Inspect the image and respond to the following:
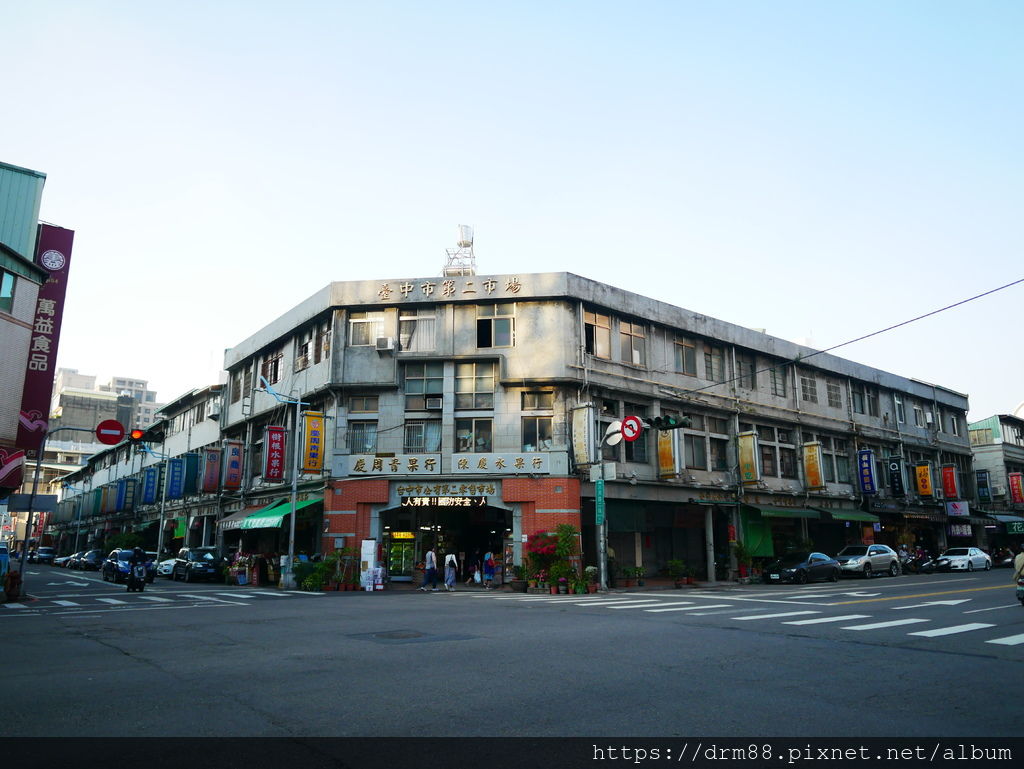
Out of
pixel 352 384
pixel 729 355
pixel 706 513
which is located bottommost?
pixel 706 513

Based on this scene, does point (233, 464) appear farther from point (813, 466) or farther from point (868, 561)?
point (868, 561)

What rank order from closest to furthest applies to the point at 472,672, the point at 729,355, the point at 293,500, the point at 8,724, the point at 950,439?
the point at 8,724
the point at 472,672
the point at 293,500
the point at 729,355
the point at 950,439

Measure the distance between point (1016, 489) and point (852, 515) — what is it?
983 inches

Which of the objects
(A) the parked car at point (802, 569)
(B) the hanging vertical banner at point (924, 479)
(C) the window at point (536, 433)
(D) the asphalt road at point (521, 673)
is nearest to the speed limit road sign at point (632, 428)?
(C) the window at point (536, 433)

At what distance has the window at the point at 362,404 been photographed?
3119 centimetres

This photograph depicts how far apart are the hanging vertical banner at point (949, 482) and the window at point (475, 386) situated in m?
36.1

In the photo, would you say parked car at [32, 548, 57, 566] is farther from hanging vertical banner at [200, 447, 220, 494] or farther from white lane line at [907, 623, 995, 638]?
white lane line at [907, 623, 995, 638]

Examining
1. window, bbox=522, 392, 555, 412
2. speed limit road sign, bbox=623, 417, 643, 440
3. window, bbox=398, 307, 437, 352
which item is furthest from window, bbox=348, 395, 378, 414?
speed limit road sign, bbox=623, 417, 643, 440

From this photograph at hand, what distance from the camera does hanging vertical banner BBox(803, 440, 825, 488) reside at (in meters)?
38.5

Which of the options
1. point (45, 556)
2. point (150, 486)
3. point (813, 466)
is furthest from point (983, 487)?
point (45, 556)
